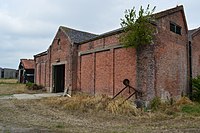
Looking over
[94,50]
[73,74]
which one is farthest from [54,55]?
[94,50]

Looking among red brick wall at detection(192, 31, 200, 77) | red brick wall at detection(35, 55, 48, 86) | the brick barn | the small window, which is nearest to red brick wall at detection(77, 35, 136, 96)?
the brick barn

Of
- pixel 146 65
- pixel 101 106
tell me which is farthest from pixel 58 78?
pixel 146 65

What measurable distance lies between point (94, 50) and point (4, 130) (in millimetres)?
10345

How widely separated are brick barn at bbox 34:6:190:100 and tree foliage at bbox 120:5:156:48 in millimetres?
679

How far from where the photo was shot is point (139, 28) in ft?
38.9

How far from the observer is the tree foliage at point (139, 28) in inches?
469

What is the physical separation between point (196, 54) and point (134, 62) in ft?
25.9

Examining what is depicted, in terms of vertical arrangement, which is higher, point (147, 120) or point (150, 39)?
point (150, 39)

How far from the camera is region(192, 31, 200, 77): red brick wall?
1745 cm

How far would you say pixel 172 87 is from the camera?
14398 mm

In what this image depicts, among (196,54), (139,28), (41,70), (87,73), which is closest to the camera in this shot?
(139,28)

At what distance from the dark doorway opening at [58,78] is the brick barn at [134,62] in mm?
2170

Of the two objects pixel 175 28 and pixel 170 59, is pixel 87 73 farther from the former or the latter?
pixel 175 28

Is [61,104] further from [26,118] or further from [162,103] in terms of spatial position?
[162,103]
